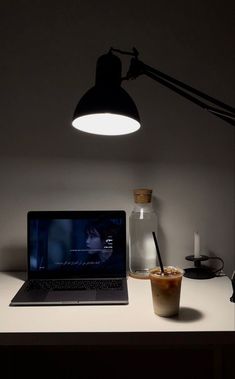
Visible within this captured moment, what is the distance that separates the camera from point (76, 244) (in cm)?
112

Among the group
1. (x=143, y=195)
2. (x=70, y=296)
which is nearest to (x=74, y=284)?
(x=70, y=296)

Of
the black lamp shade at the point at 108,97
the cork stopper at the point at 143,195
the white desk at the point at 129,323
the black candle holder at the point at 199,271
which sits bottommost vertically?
the white desk at the point at 129,323

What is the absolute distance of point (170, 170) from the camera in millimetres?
1271

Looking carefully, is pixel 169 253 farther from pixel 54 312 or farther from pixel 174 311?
pixel 54 312

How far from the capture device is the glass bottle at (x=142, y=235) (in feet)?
3.82

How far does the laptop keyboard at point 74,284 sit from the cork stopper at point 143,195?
30 cm

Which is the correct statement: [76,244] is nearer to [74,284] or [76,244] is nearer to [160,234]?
[74,284]

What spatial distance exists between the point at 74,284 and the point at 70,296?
108 millimetres

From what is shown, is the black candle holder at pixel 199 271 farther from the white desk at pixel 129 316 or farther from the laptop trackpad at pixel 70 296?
the laptop trackpad at pixel 70 296

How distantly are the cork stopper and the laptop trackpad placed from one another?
0.37m

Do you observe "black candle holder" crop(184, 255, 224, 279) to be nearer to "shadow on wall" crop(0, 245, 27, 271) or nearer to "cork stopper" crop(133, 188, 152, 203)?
"cork stopper" crop(133, 188, 152, 203)

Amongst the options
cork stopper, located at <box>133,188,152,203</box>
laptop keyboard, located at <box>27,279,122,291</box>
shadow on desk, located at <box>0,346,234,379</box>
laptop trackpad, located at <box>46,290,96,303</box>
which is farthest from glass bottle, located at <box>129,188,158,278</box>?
shadow on desk, located at <box>0,346,234,379</box>

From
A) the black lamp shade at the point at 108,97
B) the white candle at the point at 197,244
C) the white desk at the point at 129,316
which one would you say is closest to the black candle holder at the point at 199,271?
the white candle at the point at 197,244

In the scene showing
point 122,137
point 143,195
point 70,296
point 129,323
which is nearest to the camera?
point 129,323
